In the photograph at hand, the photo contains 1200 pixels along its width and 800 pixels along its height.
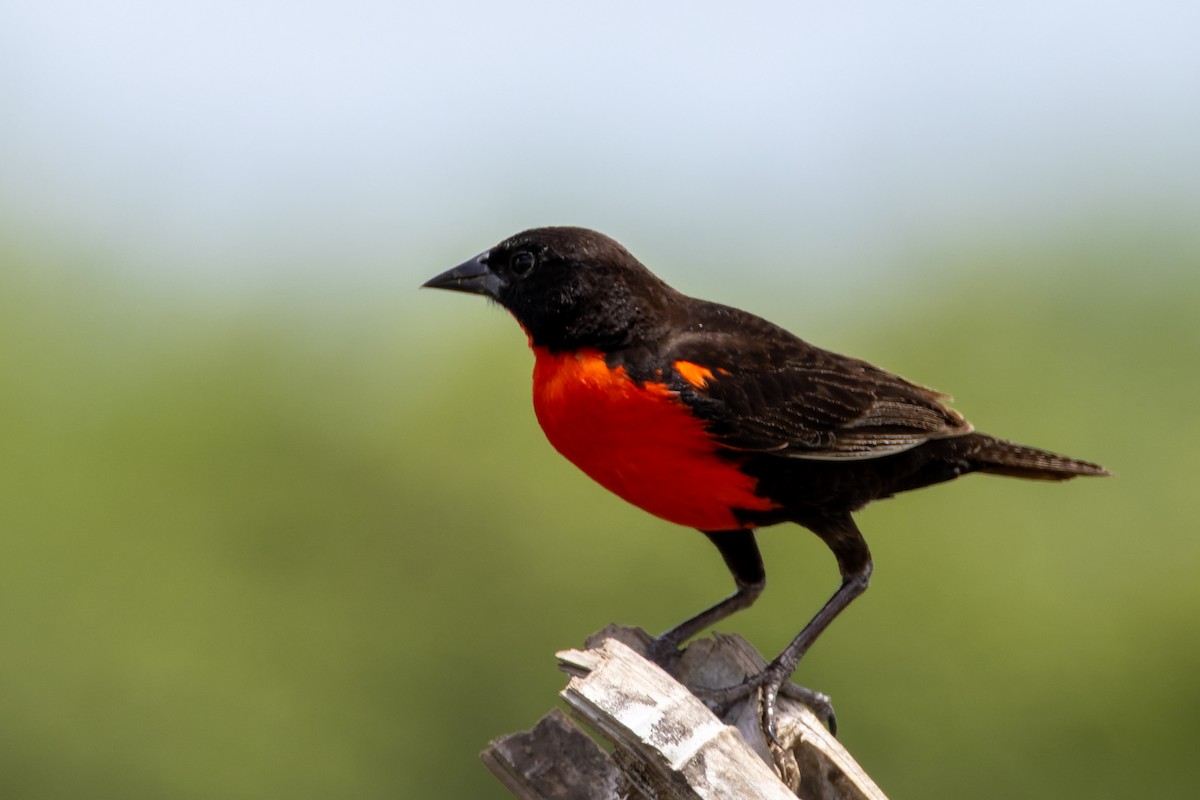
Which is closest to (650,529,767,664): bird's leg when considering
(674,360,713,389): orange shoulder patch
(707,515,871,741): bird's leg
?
(707,515,871,741): bird's leg

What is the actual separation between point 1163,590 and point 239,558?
235 inches

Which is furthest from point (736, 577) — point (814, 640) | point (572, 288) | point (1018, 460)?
point (572, 288)

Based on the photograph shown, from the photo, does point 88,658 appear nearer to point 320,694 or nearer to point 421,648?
point 320,694

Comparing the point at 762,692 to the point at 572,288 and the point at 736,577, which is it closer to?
the point at 736,577

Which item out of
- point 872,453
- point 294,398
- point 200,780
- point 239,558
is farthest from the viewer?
point 294,398

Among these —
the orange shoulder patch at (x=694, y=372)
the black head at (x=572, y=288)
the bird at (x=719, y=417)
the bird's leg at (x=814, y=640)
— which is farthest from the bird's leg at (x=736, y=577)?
the black head at (x=572, y=288)

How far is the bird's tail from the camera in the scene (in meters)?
5.90

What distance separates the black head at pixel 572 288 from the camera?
5.34 m

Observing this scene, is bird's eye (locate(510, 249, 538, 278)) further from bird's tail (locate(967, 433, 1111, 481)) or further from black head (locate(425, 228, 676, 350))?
bird's tail (locate(967, 433, 1111, 481))

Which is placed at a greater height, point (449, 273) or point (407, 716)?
point (449, 273)

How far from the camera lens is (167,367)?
10.4 m

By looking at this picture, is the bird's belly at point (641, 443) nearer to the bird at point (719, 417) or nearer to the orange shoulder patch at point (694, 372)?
the bird at point (719, 417)

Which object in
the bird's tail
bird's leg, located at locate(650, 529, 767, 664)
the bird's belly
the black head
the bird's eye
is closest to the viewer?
the bird's belly

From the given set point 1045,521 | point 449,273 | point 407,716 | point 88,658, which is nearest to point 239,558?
point 88,658
